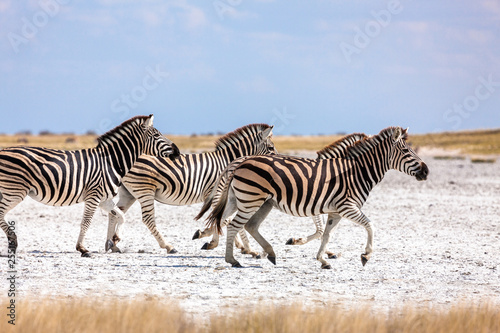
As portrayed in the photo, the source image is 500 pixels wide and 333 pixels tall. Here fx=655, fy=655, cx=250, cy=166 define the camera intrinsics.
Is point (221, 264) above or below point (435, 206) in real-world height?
below

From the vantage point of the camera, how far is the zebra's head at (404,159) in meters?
10.0

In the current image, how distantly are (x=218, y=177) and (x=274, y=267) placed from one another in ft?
5.80

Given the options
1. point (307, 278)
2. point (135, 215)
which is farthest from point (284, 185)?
point (135, 215)

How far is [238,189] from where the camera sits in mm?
9352

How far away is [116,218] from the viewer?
1100 cm

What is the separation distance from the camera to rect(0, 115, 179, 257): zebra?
10.1 m

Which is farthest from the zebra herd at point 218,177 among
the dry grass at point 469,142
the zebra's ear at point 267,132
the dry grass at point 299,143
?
the dry grass at point 469,142

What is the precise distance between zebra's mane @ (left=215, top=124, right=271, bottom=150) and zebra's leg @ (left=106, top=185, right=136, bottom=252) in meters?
1.91

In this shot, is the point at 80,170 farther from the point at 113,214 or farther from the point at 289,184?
the point at 289,184

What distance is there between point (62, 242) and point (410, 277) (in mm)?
6440

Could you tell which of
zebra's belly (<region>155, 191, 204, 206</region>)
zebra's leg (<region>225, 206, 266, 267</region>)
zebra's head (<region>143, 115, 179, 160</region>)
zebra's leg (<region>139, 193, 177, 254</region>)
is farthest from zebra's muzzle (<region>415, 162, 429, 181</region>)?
zebra's leg (<region>139, 193, 177, 254</region>)

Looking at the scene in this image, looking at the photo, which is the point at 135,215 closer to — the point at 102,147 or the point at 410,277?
the point at 102,147

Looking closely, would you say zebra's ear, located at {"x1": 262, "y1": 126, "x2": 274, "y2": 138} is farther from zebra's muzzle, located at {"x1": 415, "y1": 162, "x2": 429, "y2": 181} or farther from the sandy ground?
zebra's muzzle, located at {"x1": 415, "y1": 162, "x2": 429, "y2": 181}

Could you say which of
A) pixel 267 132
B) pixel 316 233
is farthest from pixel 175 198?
pixel 316 233
